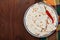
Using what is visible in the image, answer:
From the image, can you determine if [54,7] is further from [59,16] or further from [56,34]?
[56,34]

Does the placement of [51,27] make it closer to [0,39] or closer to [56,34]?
[56,34]

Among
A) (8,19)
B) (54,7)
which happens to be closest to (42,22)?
(54,7)

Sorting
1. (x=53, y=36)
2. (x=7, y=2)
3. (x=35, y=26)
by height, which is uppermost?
(x=7, y=2)

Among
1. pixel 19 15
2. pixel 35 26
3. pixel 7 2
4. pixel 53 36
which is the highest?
pixel 7 2

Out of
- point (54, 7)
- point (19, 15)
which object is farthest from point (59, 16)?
point (19, 15)

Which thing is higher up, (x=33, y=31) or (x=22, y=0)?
(x=22, y=0)

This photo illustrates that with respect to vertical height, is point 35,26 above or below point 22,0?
below
